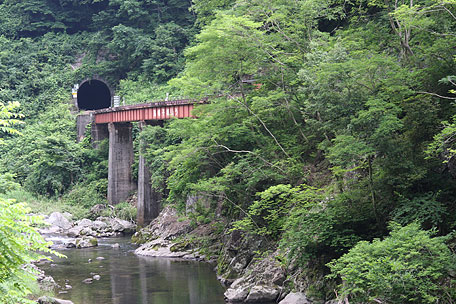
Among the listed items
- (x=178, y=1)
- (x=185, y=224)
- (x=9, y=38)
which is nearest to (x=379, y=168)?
(x=185, y=224)

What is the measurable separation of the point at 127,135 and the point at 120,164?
9.32 feet

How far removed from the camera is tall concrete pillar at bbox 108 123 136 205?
50281mm

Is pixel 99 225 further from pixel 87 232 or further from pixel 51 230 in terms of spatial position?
pixel 51 230

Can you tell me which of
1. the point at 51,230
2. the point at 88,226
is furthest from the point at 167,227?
the point at 51,230

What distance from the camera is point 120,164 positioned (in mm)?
50562

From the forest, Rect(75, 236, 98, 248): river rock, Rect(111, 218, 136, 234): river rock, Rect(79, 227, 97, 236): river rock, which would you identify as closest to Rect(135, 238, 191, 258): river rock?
the forest

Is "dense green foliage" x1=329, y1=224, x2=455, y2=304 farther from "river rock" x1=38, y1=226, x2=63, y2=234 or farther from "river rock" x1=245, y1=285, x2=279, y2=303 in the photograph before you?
"river rock" x1=38, y1=226, x2=63, y2=234

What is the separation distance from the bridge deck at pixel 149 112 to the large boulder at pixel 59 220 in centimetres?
964

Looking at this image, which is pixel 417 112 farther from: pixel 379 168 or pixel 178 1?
pixel 178 1

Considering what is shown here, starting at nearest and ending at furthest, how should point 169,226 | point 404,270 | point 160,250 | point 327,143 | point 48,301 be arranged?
point 404,270, point 48,301, point 327,143, point 160,250, point 169,226

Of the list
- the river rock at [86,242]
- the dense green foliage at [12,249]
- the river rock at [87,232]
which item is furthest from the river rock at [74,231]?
the dense green foliage at [12,249]

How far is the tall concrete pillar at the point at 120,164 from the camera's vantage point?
50281 millimetres

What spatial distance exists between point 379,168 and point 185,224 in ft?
63.2

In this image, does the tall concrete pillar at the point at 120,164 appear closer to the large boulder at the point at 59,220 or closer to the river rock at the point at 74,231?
the large boulder at the point at 59,220
